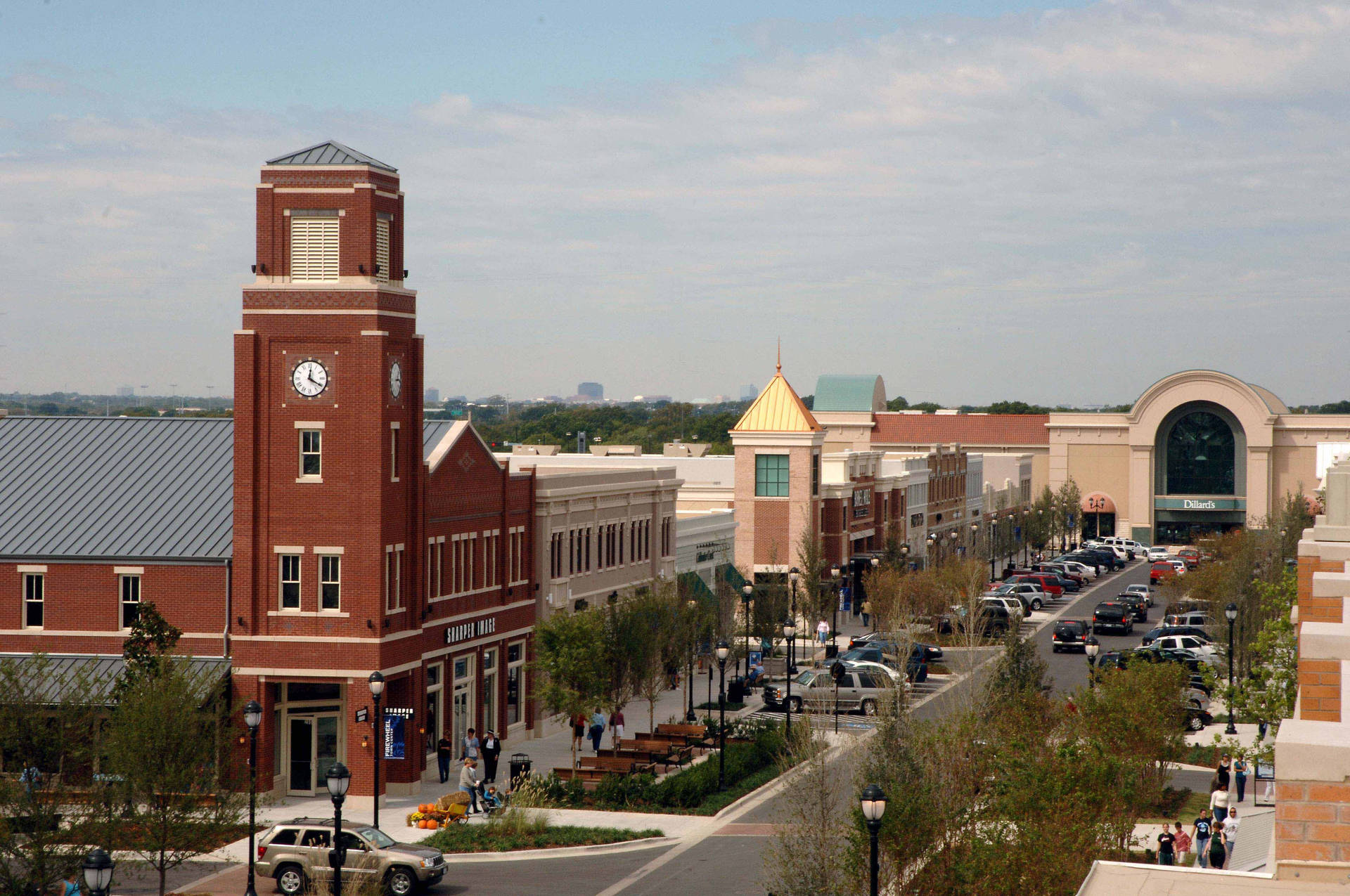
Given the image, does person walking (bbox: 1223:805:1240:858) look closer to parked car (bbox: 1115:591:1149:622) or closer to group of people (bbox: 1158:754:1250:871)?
group of people (bbox: 1158:754:1250:871)

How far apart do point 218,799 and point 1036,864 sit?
1571 cm

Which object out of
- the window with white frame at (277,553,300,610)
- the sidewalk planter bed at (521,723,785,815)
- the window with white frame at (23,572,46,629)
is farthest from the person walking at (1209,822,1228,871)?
the window with white frame at (23,572,46,629)

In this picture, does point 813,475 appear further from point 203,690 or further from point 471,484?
point 203,690

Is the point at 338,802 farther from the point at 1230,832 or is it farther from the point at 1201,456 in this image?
the point at 1201,456

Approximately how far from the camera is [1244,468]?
135 meters

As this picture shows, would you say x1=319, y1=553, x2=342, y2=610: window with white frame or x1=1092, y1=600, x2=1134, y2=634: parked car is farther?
x1=1092, y1=600, x2=1134, y2=634: parked car

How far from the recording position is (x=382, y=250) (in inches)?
1558

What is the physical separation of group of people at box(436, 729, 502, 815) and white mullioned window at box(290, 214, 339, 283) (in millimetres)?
13010

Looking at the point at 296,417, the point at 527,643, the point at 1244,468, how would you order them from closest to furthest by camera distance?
the point at 296,417
the point at 527,643
the point at 1244,468

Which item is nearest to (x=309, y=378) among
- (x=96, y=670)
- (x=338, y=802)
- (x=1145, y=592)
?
(x=96, y=670)

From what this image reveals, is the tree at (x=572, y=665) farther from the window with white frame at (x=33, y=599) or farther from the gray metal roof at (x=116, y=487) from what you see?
the window with white frame at (x=33, y=599)

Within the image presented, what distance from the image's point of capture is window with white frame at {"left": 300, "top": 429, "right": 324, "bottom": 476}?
38594 millimetres

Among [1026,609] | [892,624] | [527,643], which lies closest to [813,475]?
[1026,609]

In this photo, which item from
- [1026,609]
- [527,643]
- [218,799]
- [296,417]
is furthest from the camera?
[1026,609]
